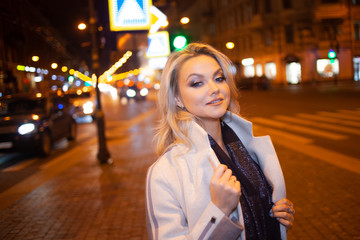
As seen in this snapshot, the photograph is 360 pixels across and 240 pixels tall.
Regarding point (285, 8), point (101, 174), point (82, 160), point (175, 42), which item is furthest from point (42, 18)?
point (285, 8)

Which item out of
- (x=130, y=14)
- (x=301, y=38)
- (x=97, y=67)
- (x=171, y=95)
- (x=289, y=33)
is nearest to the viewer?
(x=171, y=95)

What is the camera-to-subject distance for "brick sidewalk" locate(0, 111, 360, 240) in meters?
4.28

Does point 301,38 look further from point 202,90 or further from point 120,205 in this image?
point 202,90

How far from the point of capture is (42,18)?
13.2 ft

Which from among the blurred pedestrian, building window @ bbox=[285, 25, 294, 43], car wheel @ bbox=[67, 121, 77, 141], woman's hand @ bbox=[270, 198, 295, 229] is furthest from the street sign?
building window @ bbox=[285, 25, 294, 43]

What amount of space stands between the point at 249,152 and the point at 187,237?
796 millimetres

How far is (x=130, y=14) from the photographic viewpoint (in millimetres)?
8023

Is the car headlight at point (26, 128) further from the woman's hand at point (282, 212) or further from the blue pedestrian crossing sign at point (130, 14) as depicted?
the woman's hand at point (282, 212)

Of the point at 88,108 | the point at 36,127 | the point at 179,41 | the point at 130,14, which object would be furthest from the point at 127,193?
the point at 88,108

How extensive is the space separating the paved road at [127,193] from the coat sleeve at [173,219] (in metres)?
1.24

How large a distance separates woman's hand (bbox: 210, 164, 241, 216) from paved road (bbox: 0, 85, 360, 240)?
1.20 meters

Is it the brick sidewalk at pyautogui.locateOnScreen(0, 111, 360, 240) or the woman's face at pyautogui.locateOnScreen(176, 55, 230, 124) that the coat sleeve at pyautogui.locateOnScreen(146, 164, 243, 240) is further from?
the brick sidewalk at pyautogui.locateOnScreen(0, 111, 360, 240)

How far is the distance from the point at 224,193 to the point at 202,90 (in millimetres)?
614

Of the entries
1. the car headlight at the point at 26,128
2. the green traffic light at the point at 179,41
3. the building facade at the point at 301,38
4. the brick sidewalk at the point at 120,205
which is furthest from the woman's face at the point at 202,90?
the building facade at the point at 301,38
